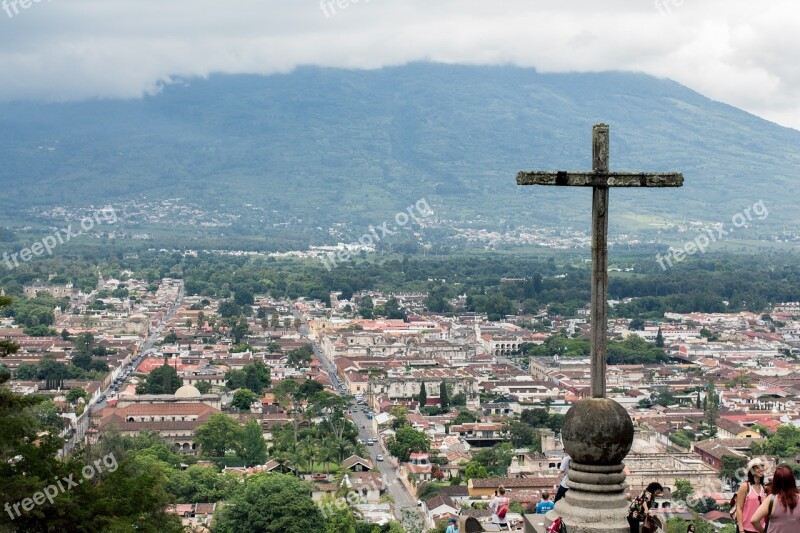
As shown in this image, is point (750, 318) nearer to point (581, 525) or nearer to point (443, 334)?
point (443, 334)

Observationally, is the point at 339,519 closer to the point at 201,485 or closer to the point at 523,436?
the point at 201,485

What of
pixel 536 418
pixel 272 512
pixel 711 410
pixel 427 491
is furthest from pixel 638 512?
pixel 711 410

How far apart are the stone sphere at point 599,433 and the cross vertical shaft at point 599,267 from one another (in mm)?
441

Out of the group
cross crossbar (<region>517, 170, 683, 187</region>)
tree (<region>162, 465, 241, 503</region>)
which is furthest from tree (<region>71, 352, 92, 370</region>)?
cross crossbar (<region>517, 170, 683, 187</region>)

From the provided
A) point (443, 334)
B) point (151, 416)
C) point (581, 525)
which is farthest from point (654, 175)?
point (443, 334)

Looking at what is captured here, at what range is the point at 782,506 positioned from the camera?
6102 millimetres

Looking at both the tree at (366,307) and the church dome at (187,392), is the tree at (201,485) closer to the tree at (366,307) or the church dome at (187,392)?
the church dome at (187,392)

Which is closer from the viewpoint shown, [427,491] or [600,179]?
[600,179]

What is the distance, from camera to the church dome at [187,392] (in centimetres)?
4716

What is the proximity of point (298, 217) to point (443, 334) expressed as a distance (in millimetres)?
111004

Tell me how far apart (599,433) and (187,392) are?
42.0m

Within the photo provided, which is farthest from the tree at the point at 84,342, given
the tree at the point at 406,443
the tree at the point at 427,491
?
the tree at the point at 427,491

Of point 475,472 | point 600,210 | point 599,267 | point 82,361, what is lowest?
point 82,361

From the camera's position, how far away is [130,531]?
12523mm
